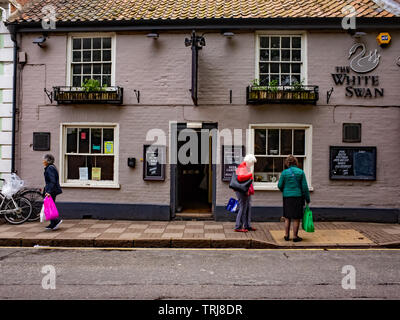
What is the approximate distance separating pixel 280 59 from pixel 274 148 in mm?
2503

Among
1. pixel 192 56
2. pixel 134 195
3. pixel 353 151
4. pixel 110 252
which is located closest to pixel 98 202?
pixel 134 195

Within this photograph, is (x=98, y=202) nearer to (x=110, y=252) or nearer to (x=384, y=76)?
(x=110, y=252)

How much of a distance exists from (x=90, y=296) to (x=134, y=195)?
5421mm

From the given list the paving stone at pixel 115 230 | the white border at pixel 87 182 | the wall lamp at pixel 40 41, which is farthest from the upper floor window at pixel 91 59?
the paving stone at pixel 115 230

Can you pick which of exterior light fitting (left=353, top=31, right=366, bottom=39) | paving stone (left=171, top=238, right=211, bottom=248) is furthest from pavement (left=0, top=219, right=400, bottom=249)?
exterior light fitting (left=353, top=31, right=366, bottom=39)

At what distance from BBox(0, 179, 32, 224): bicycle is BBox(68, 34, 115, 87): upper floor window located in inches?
140

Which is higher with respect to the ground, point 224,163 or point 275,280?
point 224,163

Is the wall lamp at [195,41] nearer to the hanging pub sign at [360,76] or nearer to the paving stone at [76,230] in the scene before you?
the hanging pub sign at [360,76]

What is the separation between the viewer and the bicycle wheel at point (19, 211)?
9320mm

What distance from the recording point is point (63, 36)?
10.2m

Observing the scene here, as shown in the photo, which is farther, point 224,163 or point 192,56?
point 224,163

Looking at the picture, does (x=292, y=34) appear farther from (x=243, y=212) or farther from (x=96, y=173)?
(x=96, y=173)

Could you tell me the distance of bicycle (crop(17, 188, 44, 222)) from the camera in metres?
9.57

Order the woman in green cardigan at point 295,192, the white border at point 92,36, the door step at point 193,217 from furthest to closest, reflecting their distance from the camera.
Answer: the white border at point 92,36 < the door step at point 193,217 < the woman in green cardigan at point 295,192
